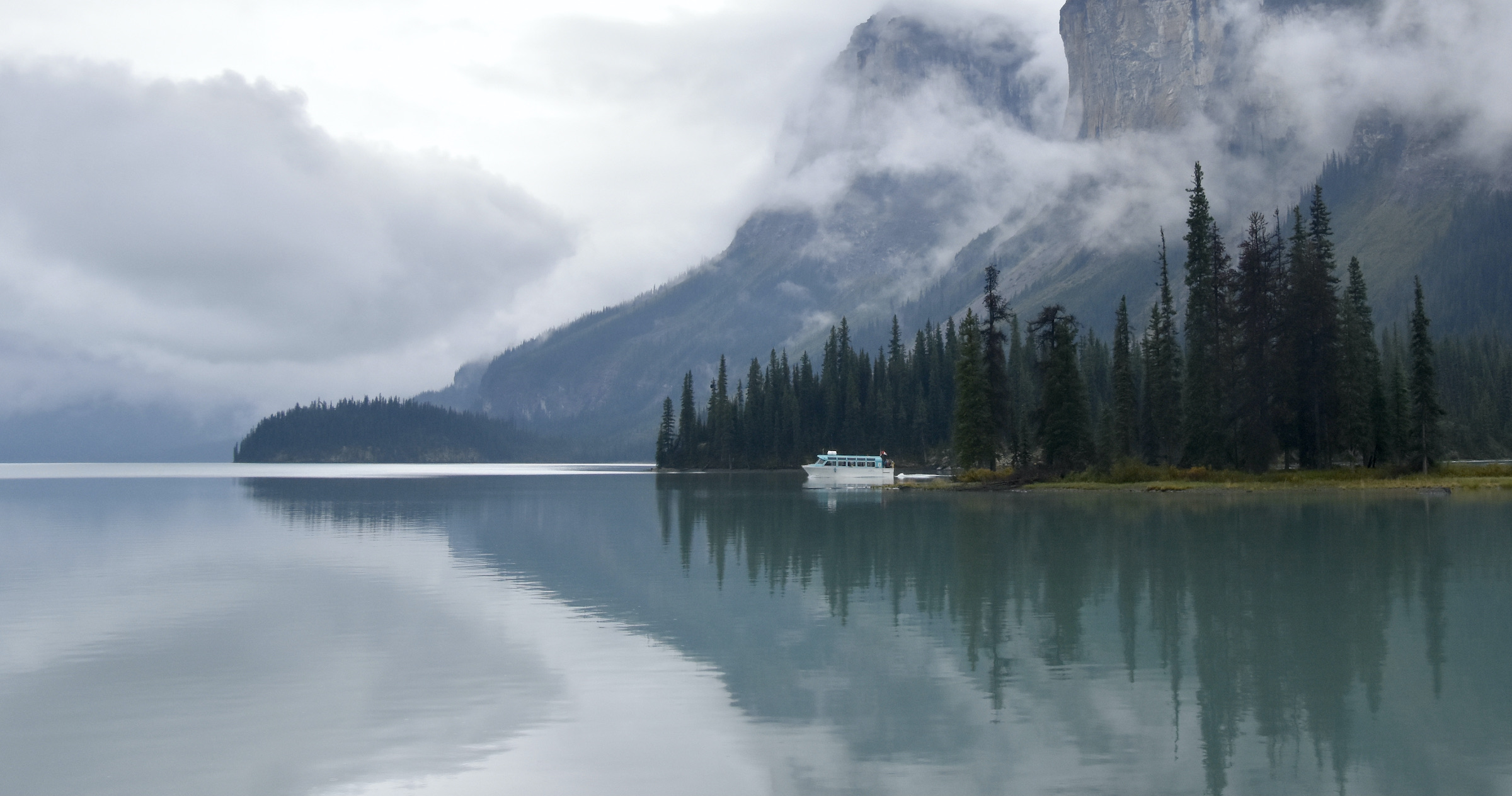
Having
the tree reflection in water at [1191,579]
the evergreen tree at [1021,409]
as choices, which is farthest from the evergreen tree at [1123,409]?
the tree reflection in water at [1191,579]

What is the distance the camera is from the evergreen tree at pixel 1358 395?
307 feet

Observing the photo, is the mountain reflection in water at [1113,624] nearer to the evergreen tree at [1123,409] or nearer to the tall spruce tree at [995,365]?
the evergreen tree at [1123,409]

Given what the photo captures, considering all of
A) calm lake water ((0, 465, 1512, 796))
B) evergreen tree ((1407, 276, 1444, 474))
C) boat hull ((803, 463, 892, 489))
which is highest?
evergreen tree ((1407, 276, 1444, 474))

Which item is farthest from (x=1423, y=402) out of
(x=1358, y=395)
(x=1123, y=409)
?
(x=1123, y=409)

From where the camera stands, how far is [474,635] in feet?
86.1

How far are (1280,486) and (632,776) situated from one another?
264 ft

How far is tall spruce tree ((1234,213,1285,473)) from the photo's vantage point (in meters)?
91.4

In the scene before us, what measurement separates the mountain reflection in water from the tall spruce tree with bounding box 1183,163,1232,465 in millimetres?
32185

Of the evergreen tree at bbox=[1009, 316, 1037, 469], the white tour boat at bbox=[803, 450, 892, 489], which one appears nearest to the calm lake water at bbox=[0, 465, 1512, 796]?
the evergreen tree at bbox=[1009, 316, 1037, 469]

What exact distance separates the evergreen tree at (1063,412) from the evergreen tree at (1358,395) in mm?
21032

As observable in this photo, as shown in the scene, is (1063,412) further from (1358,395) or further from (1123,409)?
(1358,395)

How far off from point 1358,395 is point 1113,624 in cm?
8035

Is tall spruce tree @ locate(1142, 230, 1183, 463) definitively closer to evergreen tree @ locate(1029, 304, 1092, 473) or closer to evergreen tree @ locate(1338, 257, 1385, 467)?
evergreen tree @ locate(1029, 304, 1092, 473)

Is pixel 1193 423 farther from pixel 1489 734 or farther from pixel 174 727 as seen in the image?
pixel 174 727
